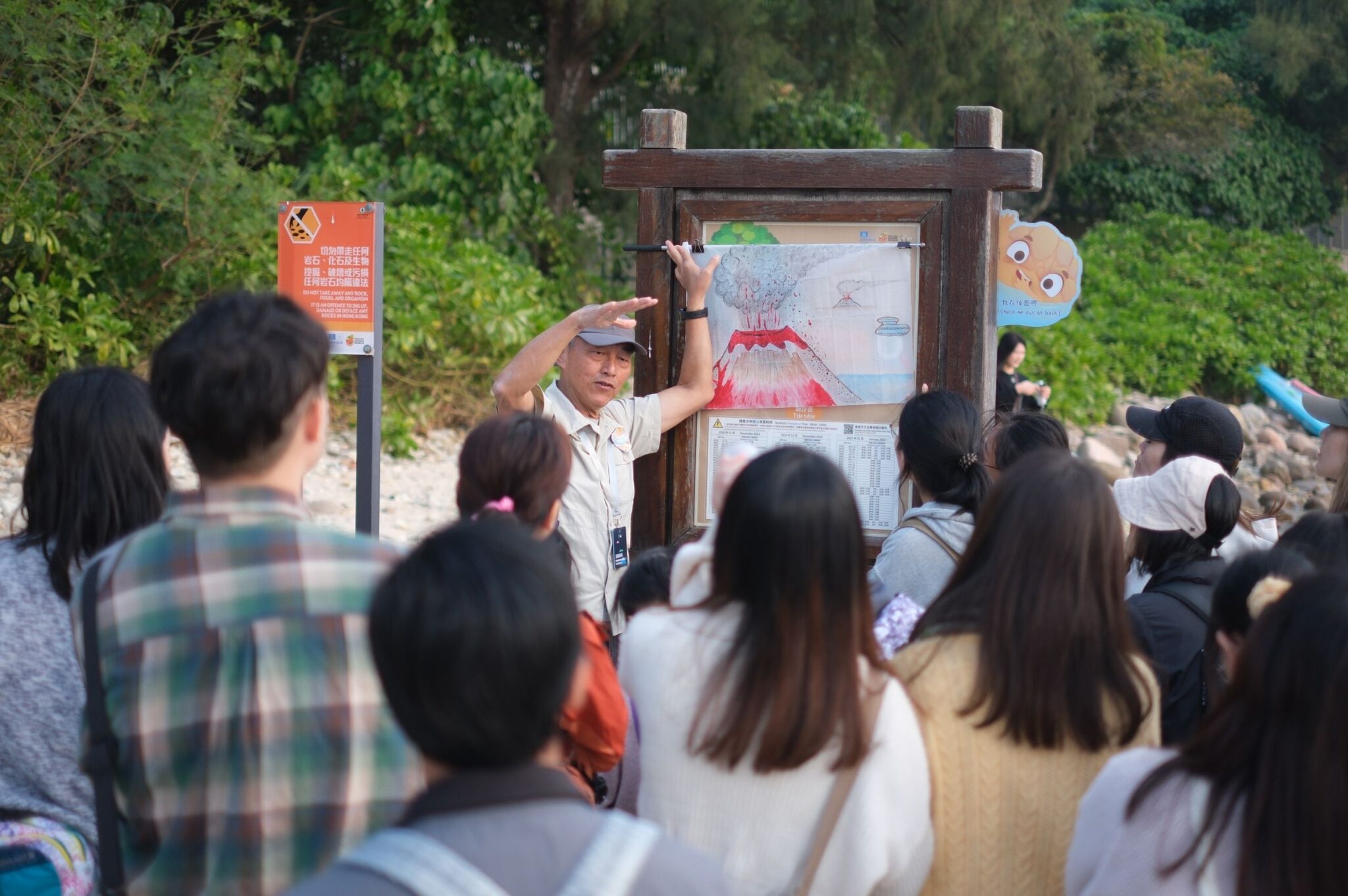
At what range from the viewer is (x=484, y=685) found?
132cm

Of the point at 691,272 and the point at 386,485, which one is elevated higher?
the point at 691,272

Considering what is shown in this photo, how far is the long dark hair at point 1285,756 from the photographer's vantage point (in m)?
1.54

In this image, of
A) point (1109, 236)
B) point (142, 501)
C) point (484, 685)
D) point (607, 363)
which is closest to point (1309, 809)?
point (484, 685)

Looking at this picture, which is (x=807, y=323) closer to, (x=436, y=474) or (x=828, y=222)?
(x=828, y=222)

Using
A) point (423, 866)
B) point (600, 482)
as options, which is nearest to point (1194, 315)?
point (600, 482)

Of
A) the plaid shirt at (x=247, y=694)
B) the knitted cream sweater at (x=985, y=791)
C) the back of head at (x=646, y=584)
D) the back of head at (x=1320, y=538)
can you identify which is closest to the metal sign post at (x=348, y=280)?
the back of head at (x=646, y=584)

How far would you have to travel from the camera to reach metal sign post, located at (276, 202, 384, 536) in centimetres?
425

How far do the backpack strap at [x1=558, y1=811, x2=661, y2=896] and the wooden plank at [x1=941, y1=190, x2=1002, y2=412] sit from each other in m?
2.54

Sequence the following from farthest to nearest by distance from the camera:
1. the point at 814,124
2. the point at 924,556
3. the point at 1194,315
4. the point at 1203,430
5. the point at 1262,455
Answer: the point at 1194,315 < the point at 814,124 < the point at 1262,455 < the point at 1203,430 < the point at 924,556

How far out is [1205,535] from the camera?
2.96 meters

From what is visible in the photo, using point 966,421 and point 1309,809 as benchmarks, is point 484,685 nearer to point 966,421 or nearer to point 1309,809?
point 1309,809

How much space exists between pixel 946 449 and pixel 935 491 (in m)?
0.11

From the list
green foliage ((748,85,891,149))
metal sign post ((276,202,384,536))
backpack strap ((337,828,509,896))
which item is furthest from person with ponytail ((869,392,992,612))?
green foliage ((748,85,891,149))

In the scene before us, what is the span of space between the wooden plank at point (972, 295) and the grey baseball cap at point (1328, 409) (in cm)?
103
